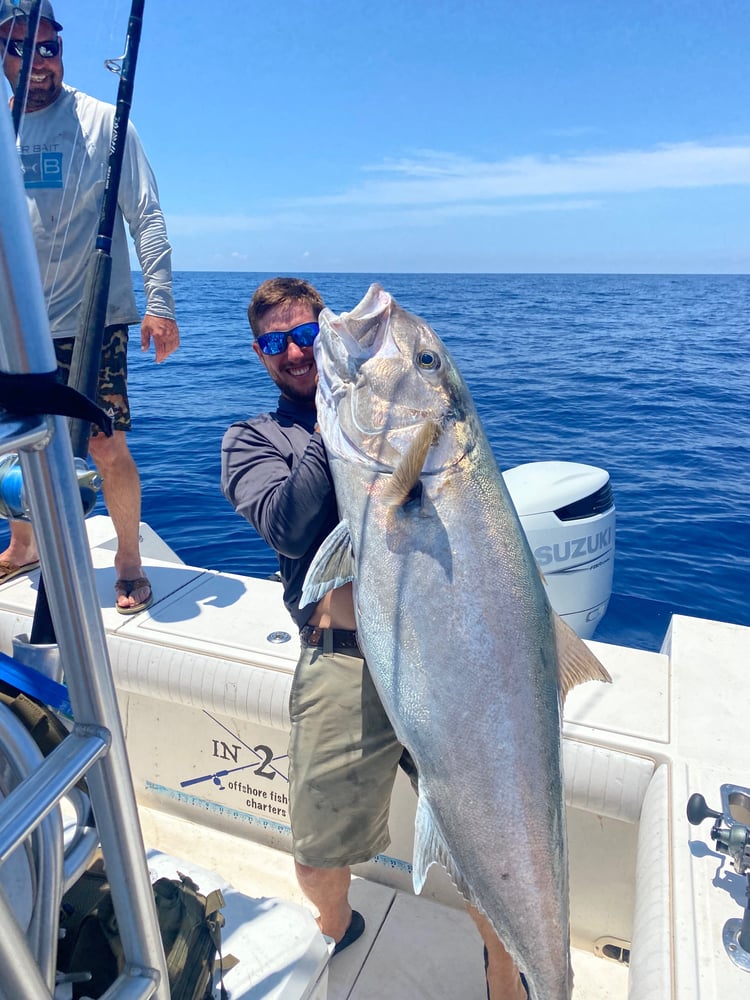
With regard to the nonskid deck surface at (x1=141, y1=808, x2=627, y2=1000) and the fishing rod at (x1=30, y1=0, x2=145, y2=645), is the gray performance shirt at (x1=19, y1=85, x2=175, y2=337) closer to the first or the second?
the fishing rod at (x1=30, y1=0, x2=145, y2=645)

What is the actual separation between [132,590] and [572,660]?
223cm

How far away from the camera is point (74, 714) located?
1039 mm

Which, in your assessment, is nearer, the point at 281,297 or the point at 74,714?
the point at 74,714

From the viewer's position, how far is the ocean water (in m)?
6.80

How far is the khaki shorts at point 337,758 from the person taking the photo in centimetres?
209

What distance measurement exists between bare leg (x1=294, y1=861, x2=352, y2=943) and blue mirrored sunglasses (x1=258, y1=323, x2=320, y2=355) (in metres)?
1.63

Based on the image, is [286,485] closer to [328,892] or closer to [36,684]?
[36,684]

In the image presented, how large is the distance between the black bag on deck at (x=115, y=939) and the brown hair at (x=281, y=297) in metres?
1.55

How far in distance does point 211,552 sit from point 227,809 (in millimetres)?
4177

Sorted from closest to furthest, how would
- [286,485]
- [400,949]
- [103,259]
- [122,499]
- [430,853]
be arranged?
[430,853], [286,485], [103,259], [400,949], [122,499]

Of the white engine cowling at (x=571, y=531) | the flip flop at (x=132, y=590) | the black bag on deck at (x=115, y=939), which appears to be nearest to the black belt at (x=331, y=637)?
the black bag on deck at (x=115, y=939)

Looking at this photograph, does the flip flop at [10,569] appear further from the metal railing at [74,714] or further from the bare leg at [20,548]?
the metal railing at [74,714]

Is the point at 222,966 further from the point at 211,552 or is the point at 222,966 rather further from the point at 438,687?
the point at 211,552

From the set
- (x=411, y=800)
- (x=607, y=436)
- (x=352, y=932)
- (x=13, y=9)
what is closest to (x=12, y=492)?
(x=13, y=9)
